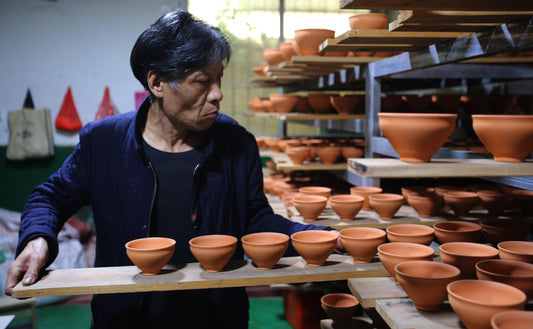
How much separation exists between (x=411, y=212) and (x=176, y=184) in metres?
1.22

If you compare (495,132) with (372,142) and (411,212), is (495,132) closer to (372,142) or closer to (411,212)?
(411,212)

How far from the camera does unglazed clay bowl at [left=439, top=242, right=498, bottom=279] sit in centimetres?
122

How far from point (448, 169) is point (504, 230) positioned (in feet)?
1.26

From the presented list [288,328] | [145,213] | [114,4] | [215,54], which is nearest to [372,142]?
[215,54]

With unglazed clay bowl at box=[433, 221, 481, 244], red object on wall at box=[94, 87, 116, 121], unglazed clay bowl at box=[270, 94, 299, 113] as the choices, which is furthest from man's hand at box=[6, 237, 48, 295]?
red object on wall at box=[94, 87, 116, 121]

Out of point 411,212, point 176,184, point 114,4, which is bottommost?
point 411,212

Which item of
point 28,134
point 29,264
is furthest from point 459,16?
point 28,134

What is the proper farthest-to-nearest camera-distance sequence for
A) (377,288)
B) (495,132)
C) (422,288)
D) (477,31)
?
1. (477,31)
2. (495,132)
3. (377,288)
4. (422,288)

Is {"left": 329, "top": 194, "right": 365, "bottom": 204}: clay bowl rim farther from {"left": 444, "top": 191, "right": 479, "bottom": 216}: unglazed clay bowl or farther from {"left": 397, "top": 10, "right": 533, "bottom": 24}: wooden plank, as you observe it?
{"left": 397, "top": 10, "right": 533, "bottom": 24}: wooden plank

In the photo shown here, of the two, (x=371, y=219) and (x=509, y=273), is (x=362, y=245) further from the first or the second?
(x=371, y=219)

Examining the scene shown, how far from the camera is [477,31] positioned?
5.28ft

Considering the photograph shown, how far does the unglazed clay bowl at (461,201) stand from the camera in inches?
84.4

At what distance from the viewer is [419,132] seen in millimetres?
1514

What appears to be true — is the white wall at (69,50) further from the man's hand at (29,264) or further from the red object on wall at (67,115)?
the man's hand at (29,264)
